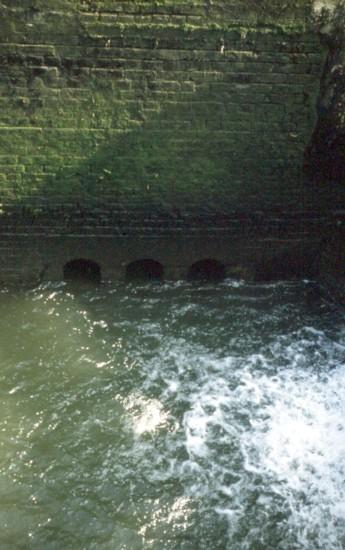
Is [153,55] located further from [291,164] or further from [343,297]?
[343,297]

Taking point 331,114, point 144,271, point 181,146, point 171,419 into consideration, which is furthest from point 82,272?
point 331,114

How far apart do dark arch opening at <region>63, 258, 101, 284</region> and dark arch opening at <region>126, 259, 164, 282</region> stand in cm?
42

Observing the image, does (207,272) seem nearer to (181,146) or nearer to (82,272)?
(82,272)

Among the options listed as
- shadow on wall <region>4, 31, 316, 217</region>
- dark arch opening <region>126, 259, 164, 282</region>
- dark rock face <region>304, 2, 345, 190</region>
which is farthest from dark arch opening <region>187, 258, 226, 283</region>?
dark rock face <region>304, 2, 345, 190</region>

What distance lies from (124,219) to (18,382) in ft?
7.60

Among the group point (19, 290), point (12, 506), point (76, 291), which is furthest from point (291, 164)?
point (12, 506)

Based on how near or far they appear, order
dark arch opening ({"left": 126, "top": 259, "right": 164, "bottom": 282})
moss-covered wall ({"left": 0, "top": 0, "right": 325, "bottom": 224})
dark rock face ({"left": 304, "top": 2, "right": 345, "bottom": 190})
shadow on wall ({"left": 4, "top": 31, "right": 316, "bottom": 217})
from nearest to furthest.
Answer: moss-covered wall ({"left": 0, "top": 0, "right": 325, "bottom": 224})
dark rock face ({"left": 304, "top": 2, "right": 345, "bottom": 190})
shadow on wall ({"left": 4, "top": 31, "right": 316, "bottom": 217})
dark arch opening ({"left": 126, "top": 259, "right": 164, "bottom": 282})

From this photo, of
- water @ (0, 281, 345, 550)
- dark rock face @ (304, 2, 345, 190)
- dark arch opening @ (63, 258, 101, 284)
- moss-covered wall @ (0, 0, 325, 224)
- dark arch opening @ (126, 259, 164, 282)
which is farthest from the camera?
dark arch opening @ (126, 259, 164, 282)

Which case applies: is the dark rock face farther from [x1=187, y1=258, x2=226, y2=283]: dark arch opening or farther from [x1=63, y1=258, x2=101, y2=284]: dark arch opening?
[x1=63, y1=258, x2=101, y2=284]: dark arch opening

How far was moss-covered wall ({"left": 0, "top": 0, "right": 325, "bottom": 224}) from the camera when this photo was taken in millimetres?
5168

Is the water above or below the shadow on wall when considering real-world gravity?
below

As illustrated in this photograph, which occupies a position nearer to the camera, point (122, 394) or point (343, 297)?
point (122, 394)

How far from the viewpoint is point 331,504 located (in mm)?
3977

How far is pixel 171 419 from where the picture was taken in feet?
15.3
